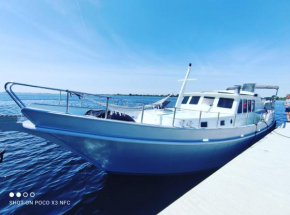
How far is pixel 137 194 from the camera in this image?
14.6 feet

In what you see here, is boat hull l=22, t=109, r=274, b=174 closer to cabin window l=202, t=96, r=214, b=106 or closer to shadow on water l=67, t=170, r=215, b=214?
shadow on water l=67, t=170, r=215, b=214

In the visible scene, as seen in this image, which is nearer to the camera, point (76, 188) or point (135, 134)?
point (135, 134)

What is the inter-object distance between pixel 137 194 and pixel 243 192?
3004 millimetres

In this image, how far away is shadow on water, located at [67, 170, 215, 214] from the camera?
3.90 meters

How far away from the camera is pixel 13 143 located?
7.66 m

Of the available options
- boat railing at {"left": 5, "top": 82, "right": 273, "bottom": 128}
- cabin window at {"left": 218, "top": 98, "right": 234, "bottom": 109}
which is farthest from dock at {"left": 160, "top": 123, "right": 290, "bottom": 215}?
cabin window at {"left": 218, "top": 98, "right": 234, "bottom": 109}

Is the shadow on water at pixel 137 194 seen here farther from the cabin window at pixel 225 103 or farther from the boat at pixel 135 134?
the cabin window at pixel 225 103

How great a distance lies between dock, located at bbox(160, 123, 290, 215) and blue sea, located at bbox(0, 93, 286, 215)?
5.75ft

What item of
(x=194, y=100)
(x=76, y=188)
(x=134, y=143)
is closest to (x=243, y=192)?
(x=134, y=143)

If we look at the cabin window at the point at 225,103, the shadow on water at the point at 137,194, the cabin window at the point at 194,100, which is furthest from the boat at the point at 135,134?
the cabin window at the point at 194,100

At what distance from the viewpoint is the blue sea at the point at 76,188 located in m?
3.87

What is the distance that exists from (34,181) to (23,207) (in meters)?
1.12

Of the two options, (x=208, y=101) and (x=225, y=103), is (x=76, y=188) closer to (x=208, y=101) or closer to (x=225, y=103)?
(x=208, y=101)

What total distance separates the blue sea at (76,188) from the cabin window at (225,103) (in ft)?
10.4
